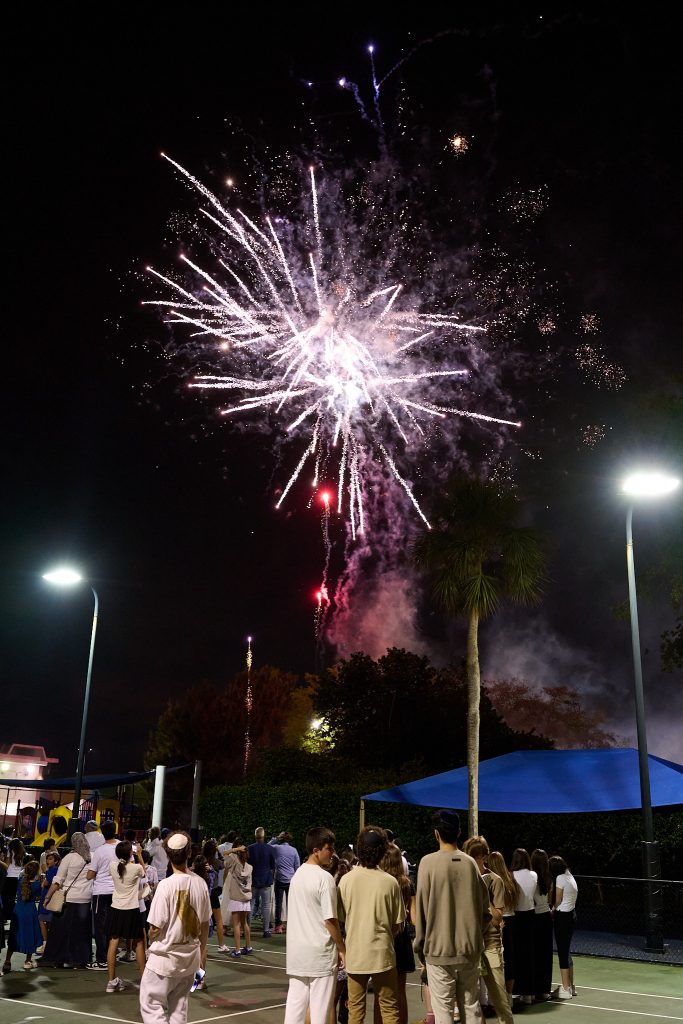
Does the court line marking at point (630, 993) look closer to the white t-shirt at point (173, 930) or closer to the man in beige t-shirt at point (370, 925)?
the man in beige t-shirt at point (370, 925)

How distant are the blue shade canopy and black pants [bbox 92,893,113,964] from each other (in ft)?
29.2

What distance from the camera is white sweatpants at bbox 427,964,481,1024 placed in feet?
22.4

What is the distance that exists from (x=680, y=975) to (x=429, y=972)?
889cm

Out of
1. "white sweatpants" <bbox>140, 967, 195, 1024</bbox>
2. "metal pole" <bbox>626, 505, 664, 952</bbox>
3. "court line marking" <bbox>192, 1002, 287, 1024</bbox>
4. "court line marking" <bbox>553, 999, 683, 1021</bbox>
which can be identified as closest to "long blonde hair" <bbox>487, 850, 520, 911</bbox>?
"court line marking" <bbox>553, 999, 683, 1021</bbox>

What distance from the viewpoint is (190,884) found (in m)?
6.86

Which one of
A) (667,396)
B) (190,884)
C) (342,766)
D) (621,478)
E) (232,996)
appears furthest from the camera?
(342,766)

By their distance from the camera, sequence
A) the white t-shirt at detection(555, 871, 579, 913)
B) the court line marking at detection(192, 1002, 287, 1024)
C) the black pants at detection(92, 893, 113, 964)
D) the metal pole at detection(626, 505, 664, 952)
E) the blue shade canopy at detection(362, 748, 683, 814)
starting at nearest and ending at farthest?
the court line marking at detection(192, 1002, 287, 1024), the white t-shirt at detection(555, 871, 579, 913), the black pants at detection(92, 893, 113, 964), the metal pole at detection(626, 505, 664, 952), the blue shade canopy at detection(362, 748, 683, 814)

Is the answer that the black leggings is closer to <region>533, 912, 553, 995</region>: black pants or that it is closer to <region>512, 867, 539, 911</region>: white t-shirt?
<region>533, 912, 553, 995</region>: black pants

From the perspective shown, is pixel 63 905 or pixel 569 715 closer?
pixel 63 905

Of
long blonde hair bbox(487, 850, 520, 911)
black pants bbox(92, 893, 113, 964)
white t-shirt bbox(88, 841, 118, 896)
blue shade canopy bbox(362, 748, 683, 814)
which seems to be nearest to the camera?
long blonde hair bbox(487, 850, 520, 911)

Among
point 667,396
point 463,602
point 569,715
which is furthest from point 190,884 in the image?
point 569,715

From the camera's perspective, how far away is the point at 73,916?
1247 cm

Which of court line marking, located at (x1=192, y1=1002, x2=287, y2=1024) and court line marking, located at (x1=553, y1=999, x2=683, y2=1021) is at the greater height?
court line marking, located at (x1=553, y1=999, x2=683, y2=1021)

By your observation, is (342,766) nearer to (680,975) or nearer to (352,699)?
(352,699)
